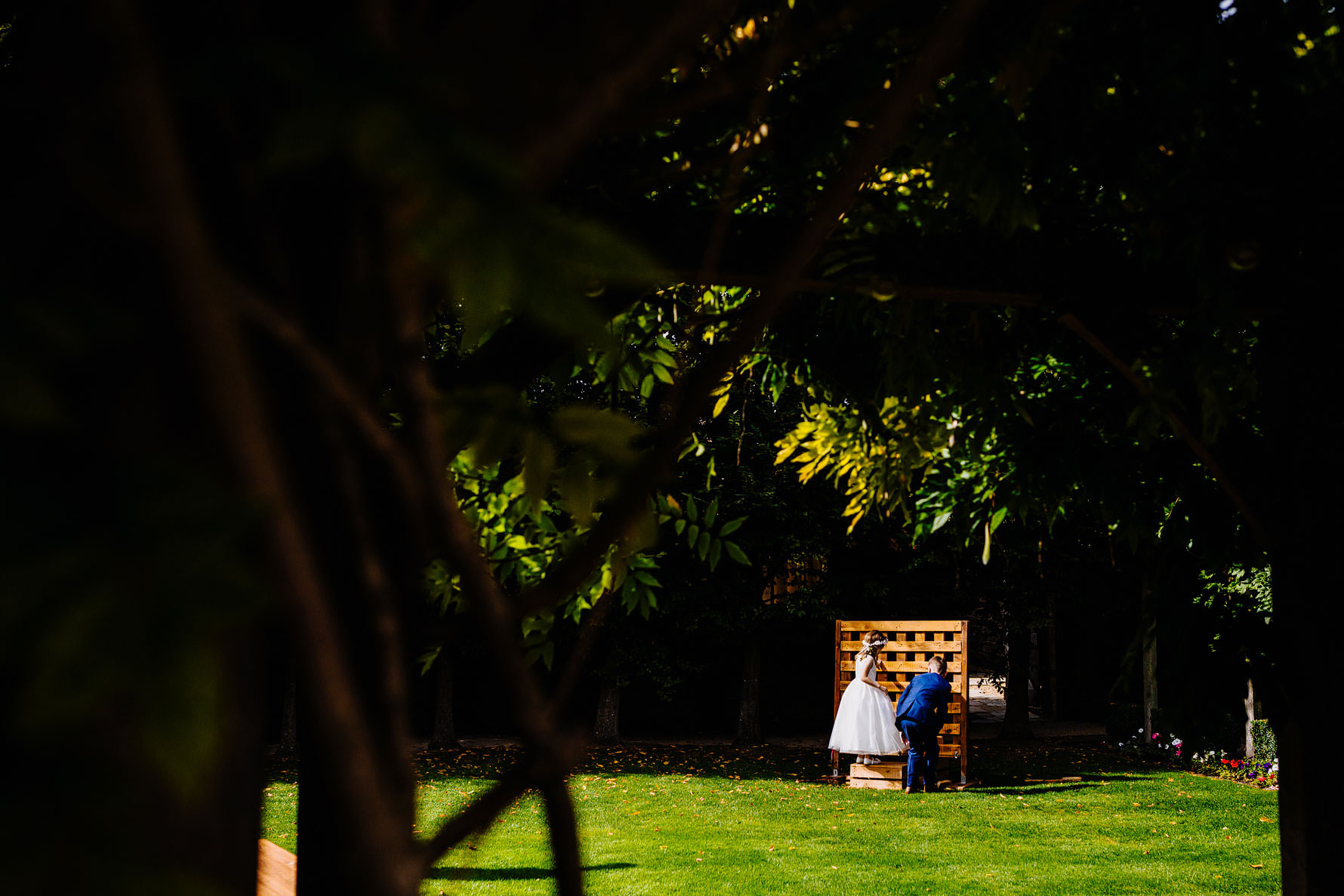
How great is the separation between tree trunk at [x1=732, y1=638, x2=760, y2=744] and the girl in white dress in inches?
211

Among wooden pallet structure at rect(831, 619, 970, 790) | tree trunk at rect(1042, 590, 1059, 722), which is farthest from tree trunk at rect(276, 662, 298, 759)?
tree trunk at rect(1042, 590, 1059, 722)

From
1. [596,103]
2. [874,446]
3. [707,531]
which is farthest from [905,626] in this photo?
[596,103]

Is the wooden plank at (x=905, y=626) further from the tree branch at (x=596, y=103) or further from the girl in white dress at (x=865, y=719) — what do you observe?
the tree branch at (x=596, y=103)

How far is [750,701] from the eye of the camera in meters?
19.8

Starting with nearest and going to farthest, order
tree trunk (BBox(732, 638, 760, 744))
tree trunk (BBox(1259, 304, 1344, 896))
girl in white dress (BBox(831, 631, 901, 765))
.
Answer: tree trunk (BBox(1259, 304, 1344, 896)) < girl in white dress (BBox(831, 631, 901, 765)) < tree trunk (BBox(732, 638, 760, 744))

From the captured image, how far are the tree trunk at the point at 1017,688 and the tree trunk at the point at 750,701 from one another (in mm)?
5265

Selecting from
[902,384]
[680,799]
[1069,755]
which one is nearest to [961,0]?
[902,384]

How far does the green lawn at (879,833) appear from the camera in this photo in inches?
322

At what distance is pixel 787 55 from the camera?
37.9 inches

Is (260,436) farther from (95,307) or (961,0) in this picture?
(961,0)

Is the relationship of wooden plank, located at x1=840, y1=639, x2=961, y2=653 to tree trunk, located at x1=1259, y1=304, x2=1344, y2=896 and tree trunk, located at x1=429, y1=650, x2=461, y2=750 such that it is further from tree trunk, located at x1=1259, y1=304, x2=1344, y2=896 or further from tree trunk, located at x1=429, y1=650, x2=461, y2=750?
tree trunk, located at x1=1259, y1=304, x2=1344, y2=896

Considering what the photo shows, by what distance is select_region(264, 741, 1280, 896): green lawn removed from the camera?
322 inches

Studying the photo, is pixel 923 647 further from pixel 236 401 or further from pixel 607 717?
pixel 236 401

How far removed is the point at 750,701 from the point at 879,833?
9627mm
